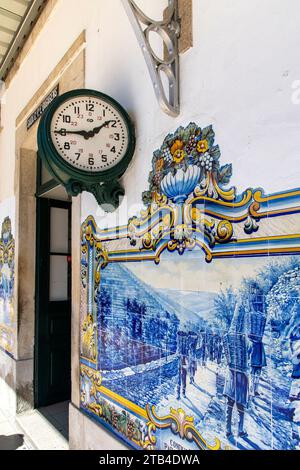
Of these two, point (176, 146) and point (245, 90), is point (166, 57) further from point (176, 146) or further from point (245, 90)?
point (245, 90)

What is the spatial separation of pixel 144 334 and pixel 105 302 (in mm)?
484

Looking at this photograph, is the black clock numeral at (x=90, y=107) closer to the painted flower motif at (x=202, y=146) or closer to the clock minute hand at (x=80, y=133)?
the clock minute hand at (x=80, y=133)

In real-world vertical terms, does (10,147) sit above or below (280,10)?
above

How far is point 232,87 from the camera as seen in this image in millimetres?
1510

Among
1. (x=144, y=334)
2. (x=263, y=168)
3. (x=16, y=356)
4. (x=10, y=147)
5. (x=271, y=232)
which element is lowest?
(x=16, y=356)

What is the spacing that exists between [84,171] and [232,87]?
39.2 inches

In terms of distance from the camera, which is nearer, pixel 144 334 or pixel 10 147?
pixel 144 334

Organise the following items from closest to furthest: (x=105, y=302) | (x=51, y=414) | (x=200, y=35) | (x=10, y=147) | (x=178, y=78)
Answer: (x=200, y=35)
(x=178, y=78)
(x=105, y=302)
(x=51, y=414)
(x=10, y=147)

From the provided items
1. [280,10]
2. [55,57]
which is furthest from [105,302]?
[55,57]

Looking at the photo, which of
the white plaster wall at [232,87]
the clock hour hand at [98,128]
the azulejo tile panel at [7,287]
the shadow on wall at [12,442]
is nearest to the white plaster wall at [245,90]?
the white plaster wall at [232,87]

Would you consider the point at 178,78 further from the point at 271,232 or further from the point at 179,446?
the point at 179,446

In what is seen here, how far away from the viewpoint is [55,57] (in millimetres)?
3352

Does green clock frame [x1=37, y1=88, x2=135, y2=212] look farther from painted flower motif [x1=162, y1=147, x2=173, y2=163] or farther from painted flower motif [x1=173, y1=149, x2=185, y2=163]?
Result: painted flower motif [x1=173, y1=149, x2=185, y2=163]

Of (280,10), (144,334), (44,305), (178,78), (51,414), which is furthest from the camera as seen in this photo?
(44,305)
